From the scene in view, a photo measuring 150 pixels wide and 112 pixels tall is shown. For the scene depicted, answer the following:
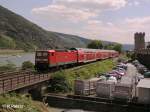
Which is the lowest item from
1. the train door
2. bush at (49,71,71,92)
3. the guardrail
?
bush at (49,71,71,92)

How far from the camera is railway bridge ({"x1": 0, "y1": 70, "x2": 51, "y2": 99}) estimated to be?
3108 cm

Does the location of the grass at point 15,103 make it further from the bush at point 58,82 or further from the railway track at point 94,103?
the bush at point 58,82

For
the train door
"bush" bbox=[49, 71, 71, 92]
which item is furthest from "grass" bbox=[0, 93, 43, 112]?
the train door

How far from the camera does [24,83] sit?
115ft

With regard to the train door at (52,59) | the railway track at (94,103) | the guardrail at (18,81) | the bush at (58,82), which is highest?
the train door at (52,59)

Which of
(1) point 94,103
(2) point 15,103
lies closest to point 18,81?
(2) point 15,103

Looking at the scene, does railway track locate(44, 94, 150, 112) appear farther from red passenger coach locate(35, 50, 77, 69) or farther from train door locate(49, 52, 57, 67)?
train door locate(49, 52, 57, 67)

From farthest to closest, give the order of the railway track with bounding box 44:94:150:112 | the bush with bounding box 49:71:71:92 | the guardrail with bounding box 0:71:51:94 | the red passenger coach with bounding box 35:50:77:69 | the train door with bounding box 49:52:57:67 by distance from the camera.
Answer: the train door with bounding box 49:52:57:67
the red passenger coach with bounding box 35:50:77:69
the bush with bounding box 49:71:71:92
the railway track with bounding box 44:94:150:112
the guardrail with bounding box 0:71:51:94

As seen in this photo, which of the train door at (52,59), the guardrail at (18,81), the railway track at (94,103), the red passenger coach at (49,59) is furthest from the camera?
the train door at (52,59)

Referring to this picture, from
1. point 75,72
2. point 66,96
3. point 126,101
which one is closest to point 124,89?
point 126,101

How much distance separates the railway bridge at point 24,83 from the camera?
31080mm

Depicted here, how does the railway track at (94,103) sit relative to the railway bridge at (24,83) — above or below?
below

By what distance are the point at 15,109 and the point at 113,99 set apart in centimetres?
1773

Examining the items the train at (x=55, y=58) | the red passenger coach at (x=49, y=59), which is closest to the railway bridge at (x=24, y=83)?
the red passenger coach at (x=49, y=59)
